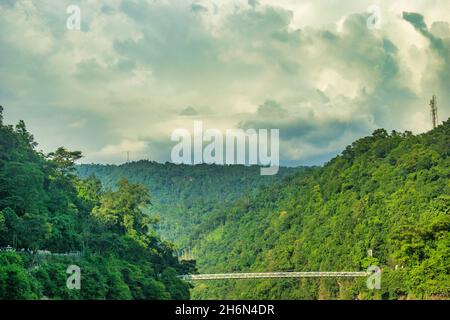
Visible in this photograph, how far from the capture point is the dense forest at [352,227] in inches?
1991

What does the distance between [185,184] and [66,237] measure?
11329 cm

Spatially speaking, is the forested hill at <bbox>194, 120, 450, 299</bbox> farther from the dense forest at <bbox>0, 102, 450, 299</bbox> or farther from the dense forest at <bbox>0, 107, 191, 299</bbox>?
the dense forest at <bbox>0, 107, 191, 299</bbox>

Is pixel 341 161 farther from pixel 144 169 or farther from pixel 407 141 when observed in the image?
pixel 144 169

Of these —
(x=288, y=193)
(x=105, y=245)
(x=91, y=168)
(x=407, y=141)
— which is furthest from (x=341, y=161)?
(x=91, y=168)

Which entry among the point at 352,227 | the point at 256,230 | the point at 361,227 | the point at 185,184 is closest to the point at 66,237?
the point at 361,227

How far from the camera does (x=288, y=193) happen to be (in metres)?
99.4

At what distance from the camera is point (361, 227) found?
225ft

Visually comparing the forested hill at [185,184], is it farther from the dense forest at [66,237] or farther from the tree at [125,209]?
the dense forest at [66,237]

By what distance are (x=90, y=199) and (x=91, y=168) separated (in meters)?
104

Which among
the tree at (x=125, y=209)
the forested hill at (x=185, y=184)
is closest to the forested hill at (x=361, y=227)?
the tree at (x=125, y=209)

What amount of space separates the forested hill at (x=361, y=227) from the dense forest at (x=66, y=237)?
13.4 m

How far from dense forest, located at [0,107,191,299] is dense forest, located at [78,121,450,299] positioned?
529 inches

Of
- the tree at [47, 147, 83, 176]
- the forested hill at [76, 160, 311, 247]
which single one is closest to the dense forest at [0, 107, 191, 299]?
the tree at [47, 147, 83, 176]

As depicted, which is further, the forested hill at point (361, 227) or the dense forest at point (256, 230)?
the forested hill at point (361, 227)
